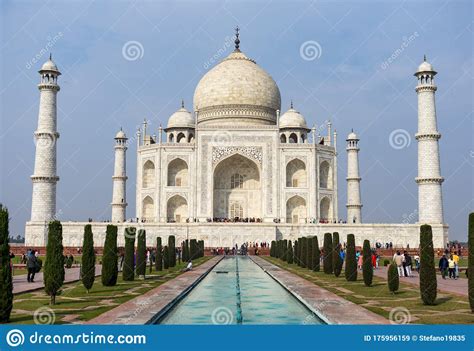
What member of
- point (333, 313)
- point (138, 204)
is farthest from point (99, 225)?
point (333, 313)

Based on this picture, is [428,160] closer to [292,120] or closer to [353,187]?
[353,187]

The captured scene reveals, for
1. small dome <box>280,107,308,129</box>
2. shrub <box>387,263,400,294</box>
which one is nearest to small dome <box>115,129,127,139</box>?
small dome <box>280,107,308,129</box>

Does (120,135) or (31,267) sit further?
(120,135)

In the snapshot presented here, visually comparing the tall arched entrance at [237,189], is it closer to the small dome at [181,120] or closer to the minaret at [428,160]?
the small dome at [181,120]

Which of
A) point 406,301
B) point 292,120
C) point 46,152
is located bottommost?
point 406,301

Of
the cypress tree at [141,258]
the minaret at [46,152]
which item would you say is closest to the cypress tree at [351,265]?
the cypress tree at [141,258]

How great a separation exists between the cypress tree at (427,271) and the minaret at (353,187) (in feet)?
76.6

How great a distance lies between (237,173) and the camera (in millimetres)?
31906

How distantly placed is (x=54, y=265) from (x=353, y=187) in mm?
25842

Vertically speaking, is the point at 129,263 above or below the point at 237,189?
below

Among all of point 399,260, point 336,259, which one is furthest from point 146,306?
point 399,260

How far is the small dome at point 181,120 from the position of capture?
3386cm

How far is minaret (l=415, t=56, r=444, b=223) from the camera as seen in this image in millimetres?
26047

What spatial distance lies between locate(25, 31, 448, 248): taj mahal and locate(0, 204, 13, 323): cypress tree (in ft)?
65.8
